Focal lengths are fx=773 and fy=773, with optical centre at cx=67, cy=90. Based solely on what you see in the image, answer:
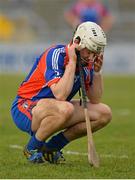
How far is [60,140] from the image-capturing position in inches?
331

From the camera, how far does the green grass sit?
7383 millimetres

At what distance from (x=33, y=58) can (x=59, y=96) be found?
1782 cm

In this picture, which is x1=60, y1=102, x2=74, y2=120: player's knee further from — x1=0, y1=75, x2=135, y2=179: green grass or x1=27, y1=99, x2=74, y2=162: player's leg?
x1=0, y1=75, x2=135, y2=179: green grass

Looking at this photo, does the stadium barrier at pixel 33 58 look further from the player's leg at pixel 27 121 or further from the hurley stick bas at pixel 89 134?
the hurley stick bas at pixel 89 134

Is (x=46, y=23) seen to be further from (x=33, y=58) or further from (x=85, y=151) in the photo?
(x=85, y=151)

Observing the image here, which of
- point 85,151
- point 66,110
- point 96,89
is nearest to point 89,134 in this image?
point 66,110

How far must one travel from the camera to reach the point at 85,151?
9.54m

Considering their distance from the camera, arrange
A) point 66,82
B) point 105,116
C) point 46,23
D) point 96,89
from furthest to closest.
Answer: point 46,23
point 96,89
point 105,116
point 66,82

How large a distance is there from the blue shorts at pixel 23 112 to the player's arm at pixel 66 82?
0.42 metres

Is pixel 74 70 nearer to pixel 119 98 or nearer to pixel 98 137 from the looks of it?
pixel 98 137

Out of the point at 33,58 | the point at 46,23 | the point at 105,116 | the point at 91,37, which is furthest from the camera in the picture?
the point at 46,23

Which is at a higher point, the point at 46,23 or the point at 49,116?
the point at 49,116

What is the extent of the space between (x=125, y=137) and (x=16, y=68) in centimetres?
1509

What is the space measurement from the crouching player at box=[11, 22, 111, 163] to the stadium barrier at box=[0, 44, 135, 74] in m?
17.2
